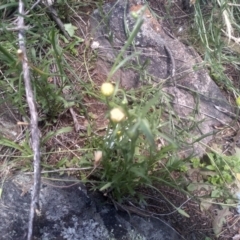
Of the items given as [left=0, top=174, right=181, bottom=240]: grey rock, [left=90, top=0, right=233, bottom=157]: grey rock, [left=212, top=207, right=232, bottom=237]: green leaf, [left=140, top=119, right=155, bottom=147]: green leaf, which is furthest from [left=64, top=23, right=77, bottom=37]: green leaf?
[left=140, top=119, right=155, bottom=147]: green leaf

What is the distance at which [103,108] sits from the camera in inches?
74.9

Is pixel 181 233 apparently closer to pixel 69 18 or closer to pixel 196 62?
pixel 196 62

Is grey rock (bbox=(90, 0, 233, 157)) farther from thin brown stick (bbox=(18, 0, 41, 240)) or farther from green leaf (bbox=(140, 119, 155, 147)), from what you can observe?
green leaf (bbox=(140, 119, 155, 147))

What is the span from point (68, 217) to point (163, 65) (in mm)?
977

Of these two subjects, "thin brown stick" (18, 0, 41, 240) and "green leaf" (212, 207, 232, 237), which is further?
"green leaf" (212, 207, 232, 237)

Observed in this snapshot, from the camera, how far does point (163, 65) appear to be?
217 cm

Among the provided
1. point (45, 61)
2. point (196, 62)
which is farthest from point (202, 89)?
point (45, 61)

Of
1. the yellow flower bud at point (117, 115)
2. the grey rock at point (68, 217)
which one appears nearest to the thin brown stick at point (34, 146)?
the grey rock at point (68, 217)

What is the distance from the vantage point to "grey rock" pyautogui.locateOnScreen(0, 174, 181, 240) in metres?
1.48

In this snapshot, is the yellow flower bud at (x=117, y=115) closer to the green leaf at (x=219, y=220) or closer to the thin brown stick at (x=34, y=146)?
the thin brown stick at (x=34, y=146)

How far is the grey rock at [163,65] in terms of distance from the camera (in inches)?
81.3

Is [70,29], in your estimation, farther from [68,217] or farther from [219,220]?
[219,220]

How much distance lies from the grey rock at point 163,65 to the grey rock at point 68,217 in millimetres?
593

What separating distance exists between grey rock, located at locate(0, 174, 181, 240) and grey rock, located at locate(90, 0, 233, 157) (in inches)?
23.3
